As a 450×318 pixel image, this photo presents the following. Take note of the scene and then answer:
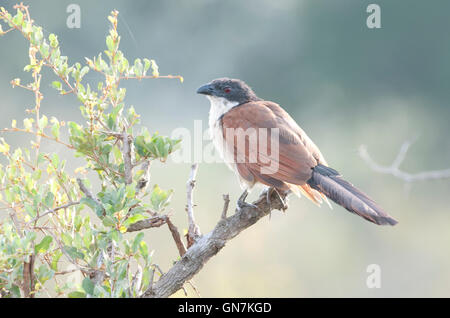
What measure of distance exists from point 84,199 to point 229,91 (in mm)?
1464

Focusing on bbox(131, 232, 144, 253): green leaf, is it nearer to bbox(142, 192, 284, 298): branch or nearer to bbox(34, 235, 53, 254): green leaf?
bbox(142, 192, 284, 298): branch

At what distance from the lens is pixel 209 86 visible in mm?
3107

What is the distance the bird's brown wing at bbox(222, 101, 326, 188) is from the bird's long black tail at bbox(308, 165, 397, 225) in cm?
5

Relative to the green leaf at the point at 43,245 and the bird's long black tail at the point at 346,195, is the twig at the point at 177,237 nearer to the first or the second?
the green leaf at the point at 43,245

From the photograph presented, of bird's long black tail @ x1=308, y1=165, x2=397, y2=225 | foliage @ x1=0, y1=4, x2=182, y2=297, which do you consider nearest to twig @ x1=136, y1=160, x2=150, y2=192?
foliage @ x1=0, y1=4, x2=182, y2=297

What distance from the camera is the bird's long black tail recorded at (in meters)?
1.94

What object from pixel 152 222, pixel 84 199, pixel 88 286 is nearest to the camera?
pixel 88 286

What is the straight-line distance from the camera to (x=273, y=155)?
2.55 m

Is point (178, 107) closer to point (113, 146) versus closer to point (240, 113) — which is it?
point (240, 113)

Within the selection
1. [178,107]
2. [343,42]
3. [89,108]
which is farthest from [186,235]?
[343,42]

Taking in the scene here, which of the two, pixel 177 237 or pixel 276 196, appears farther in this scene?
pixel 276 196

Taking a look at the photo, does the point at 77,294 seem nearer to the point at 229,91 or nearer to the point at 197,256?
the point at 197,256

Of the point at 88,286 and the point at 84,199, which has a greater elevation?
the point at 84,199

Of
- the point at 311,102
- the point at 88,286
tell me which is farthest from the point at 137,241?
the point at 311,102
